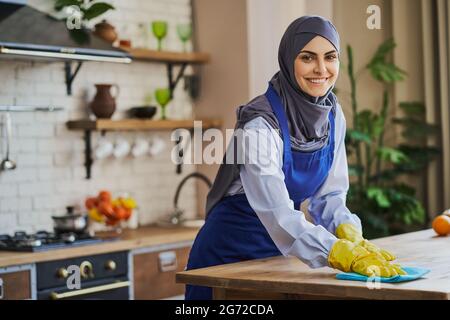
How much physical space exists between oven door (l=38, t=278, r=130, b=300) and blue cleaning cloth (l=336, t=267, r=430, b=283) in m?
2.04

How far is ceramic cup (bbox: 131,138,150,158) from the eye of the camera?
5.08 m

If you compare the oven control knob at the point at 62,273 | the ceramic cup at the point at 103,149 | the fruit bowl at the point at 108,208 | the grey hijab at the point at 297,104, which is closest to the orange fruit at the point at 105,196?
the fruit bowl at the point at 108,208

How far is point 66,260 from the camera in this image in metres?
4.08

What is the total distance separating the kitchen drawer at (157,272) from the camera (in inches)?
176

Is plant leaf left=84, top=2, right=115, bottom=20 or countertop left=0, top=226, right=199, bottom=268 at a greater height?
plant leaf left=84, top=2, right=115, bottom=20

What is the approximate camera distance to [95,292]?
421 cm

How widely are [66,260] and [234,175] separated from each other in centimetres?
153

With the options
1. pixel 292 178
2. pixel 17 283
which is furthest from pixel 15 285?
pixel 292 178

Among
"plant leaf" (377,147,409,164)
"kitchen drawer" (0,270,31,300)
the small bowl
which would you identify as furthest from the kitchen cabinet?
"plant leaf" (377,147,409,164)

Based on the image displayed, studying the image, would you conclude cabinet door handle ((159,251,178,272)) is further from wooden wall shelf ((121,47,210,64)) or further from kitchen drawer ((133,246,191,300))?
wooden wall shelf ((121,47,210,64))

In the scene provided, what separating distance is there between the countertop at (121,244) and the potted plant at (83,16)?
1047 millimetres

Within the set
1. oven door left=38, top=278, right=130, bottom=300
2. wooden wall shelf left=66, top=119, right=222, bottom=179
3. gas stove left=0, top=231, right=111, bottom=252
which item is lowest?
oven door left=38, top=278, right=130, bottom=300
